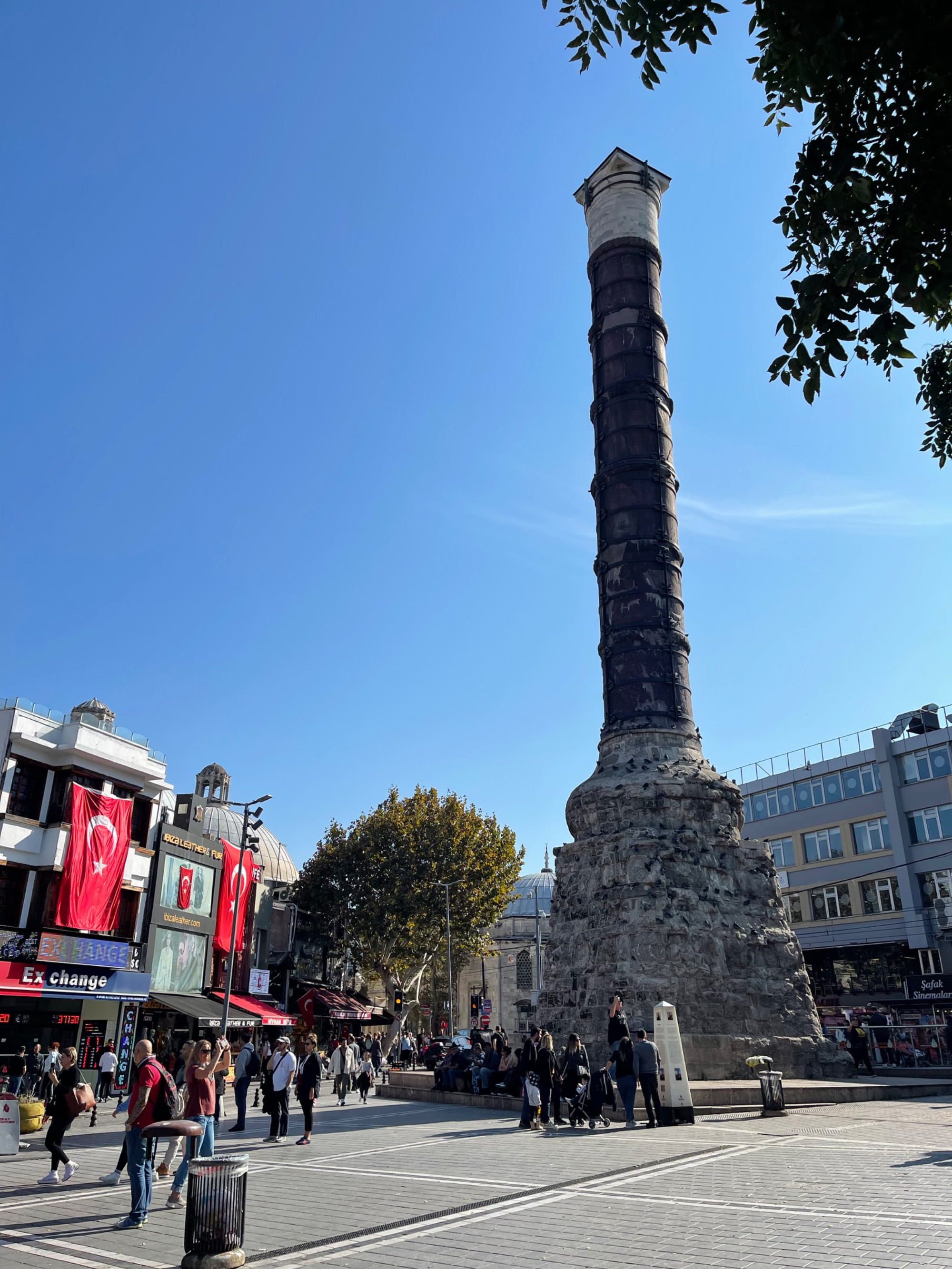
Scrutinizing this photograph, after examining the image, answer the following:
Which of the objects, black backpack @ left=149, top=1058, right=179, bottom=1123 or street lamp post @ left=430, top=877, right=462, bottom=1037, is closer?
black backpack @ left=149, top=1058, right=179, bottom=1123

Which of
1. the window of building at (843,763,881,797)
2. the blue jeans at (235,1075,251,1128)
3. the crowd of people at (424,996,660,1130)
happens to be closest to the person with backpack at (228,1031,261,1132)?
the blue jeans at (235,1075,251,1128)

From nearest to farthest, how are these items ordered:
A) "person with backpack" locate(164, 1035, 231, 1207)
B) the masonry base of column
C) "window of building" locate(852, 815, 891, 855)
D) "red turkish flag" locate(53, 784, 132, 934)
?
1. "person with backpack" locate(164, 1035, 231, 1207)
2. the masonry base of column
3. "red turkish flag" locate(53, 784, 132, 934)
4. "window of building" locate(852, 815, 891, 855)

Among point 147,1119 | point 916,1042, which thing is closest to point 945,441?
point 147,1119

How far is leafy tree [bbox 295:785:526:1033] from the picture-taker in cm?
3903

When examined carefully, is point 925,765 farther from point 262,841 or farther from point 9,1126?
point 9,1126

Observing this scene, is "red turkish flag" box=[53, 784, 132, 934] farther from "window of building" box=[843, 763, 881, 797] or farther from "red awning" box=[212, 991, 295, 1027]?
"window of building" box=[843, 763, 881, 797]

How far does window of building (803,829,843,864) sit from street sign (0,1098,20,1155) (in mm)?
36188

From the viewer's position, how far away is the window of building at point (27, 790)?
23781mm

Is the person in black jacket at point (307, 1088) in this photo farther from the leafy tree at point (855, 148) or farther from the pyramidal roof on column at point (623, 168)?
the pyramidal roof on column at point (623, 168)

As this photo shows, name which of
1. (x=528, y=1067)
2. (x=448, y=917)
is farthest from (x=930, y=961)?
(x=528, y=1067)

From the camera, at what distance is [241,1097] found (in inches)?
568

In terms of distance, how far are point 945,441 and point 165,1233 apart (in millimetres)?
9509

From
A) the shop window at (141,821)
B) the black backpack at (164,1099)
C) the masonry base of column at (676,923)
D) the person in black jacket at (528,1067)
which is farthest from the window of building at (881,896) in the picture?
the black backpack at (164,1099)

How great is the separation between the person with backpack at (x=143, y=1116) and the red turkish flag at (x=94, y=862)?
54.1 feet
